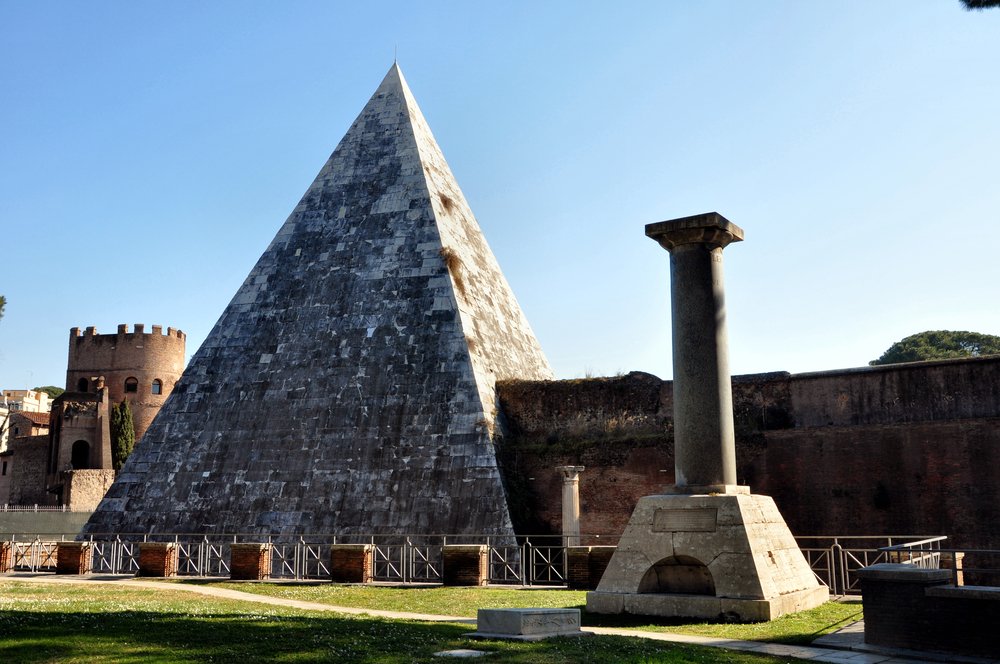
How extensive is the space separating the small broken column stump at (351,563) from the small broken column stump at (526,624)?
24.7 feet

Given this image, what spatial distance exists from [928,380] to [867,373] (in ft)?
3.52

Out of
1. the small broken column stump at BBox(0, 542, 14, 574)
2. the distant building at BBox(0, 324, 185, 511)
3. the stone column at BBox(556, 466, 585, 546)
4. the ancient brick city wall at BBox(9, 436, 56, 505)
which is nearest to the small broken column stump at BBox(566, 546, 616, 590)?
the stone column at BBox(556, 466, 585, 546)

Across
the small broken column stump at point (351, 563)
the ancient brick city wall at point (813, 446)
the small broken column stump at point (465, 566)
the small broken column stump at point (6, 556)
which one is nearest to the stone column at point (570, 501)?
the ancient brick city wall at point (813, 446)

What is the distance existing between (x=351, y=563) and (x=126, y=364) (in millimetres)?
44564

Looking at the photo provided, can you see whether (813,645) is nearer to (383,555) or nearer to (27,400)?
(383,555)

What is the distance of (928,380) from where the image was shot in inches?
660

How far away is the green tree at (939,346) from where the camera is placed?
5284cm

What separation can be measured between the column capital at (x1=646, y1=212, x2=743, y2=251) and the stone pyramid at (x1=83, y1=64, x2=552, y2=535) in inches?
332

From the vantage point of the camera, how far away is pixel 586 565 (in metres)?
13.8

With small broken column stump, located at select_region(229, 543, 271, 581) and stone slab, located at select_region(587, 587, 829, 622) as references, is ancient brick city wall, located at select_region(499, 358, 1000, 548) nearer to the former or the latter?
small broken column stump, located at select_region(229, 543, 271, 581)

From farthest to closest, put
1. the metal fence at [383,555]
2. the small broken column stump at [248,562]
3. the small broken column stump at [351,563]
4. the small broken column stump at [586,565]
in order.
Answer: the metal fence at [383,555], the small broken column stump at [248,562], the small broken column stump at [351,563], the small broken column stump at [586,565]

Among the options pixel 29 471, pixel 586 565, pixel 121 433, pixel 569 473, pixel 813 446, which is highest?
pixel 121 433

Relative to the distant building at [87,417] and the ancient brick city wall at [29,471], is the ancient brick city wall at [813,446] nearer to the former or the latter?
the distant building at [87,417]

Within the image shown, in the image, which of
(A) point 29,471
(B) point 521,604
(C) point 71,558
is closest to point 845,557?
(B) point 521,604
